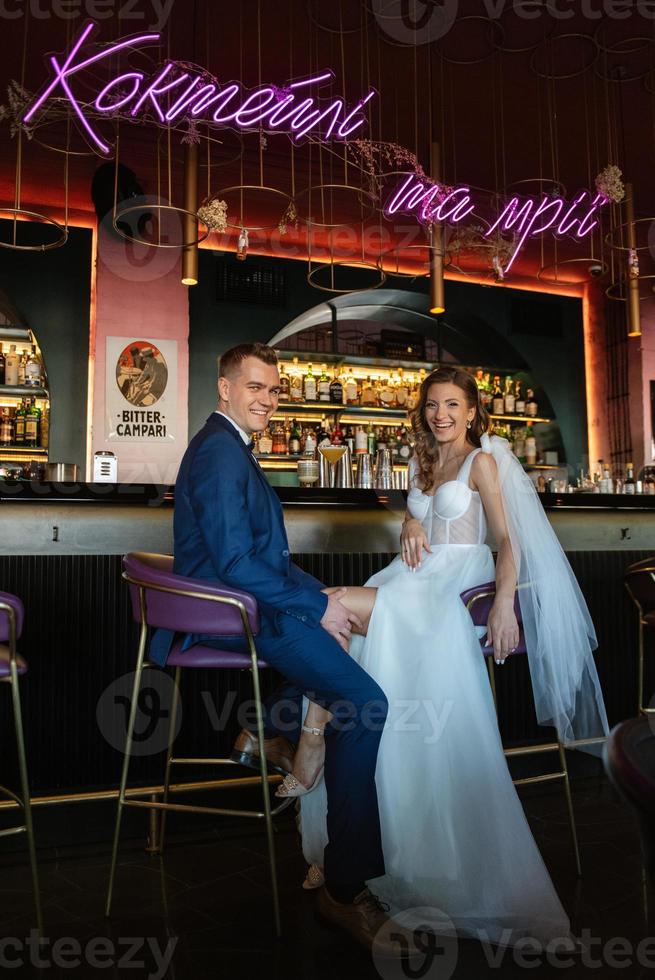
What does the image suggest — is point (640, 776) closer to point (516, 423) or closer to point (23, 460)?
point (23, 460)

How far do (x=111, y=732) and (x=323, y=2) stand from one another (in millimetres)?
3984

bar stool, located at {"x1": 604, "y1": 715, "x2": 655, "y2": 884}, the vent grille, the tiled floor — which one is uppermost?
the vent grille

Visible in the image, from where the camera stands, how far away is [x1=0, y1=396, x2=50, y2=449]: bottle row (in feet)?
19.4

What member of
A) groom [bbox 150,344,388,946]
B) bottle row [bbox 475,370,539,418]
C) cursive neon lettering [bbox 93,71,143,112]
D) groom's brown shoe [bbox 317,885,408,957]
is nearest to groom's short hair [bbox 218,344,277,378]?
groom [bbox 150,344,388,946]

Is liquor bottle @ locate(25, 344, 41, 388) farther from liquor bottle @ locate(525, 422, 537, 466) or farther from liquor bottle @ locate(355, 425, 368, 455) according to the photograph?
liquor bottle @ locate(525, 422, 537, 466)

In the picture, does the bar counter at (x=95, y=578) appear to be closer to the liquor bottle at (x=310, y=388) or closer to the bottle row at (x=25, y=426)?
the bottle row at (x=25, y=426)

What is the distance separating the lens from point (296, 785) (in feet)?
7.43

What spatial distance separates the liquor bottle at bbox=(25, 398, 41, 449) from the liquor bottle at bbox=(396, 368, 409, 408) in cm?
294

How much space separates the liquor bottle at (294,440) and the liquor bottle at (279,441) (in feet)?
A: 0.20

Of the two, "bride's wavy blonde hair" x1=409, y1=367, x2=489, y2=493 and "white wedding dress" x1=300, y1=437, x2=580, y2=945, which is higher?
"bride's wavy blonde hair" x1=409, y1=367, x2=489, y2=493

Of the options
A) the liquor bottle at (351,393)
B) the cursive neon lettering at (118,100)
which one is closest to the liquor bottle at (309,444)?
the liquor bottle at (351,393)

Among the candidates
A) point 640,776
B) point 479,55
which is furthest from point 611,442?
point 640,776

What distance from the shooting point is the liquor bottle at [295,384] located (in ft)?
21.7

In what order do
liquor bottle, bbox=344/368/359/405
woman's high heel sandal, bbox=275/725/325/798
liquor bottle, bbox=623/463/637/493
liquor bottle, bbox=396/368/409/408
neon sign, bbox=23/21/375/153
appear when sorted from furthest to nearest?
1. liquor bottle, bbox=396/368/409/408
2. liquor bottle, bbox=344/368/359/405
3. liquor bottle, bbox=623/463/637/493
4. neon sign, bbox=23/21/375/153
5. woman's high heel sandal, bbox=275/725/325/798
